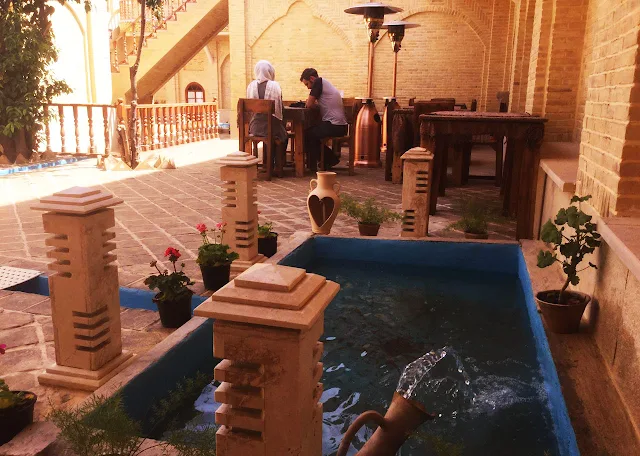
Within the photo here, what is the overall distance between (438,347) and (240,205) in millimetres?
1730

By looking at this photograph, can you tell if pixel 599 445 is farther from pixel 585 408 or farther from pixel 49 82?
pixel 49 82

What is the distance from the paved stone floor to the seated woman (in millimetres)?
719

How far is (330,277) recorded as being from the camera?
508 cm

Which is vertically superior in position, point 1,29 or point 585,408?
point 1,29

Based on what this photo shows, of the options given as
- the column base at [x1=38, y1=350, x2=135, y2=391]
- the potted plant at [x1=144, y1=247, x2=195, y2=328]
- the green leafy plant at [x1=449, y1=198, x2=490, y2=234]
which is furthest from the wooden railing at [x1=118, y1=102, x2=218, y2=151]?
the column base at [x1=38, y1=350, x2=135, y2=391]

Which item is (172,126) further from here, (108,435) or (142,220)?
(108,435)

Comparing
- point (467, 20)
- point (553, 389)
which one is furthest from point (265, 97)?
point (467, 20)

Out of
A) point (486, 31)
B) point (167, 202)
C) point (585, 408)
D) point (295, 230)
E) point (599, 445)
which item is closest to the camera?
point (599, 445)

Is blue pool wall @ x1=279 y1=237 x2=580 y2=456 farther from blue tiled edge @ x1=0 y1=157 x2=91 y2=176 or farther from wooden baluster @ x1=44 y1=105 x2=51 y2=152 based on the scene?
wooden baluster @ x1=44 y1=105 x2=51 y2=152

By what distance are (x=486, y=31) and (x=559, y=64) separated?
343 inches

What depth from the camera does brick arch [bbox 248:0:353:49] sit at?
1513cm

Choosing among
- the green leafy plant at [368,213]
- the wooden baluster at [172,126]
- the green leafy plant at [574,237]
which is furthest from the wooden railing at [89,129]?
the green leafy plant at [574,237]

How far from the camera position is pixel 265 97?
870 cm

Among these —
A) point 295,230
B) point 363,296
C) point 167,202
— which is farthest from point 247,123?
point 363,296
